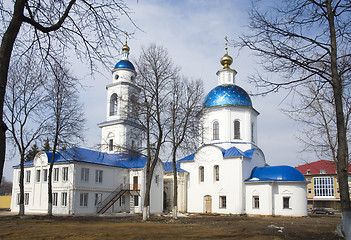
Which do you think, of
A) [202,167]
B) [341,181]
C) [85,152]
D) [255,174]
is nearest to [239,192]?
[255,174]

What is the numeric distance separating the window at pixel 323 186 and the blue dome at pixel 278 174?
83.2 ft

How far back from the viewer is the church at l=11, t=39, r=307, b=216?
31188 millimetres

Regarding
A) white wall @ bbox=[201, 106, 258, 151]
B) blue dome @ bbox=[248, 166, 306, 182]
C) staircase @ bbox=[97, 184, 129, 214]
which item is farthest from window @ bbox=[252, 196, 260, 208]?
staircase @ bbox=[97, 184, 129, 214]

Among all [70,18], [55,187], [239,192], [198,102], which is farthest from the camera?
[239,192]

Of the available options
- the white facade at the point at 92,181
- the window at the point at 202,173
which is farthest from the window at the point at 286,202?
the white facade at the point at 92,181

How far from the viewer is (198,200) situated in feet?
117

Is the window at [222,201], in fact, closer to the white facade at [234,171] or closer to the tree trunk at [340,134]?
the white facade at [234,171]

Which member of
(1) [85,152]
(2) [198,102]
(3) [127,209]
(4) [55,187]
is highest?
(2) [198,102]

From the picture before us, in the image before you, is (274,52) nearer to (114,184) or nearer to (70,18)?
(70,18)

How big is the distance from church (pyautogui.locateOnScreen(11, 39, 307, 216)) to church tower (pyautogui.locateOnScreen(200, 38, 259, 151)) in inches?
4.2

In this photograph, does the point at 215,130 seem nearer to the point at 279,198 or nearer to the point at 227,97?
the point at 227,97

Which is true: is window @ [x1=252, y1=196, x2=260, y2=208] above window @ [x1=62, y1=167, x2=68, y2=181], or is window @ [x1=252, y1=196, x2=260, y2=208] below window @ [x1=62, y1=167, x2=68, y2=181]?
below

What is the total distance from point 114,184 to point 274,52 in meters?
27.3

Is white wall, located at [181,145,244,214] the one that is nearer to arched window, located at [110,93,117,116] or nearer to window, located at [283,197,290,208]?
window, located at [283,197,290,208]
